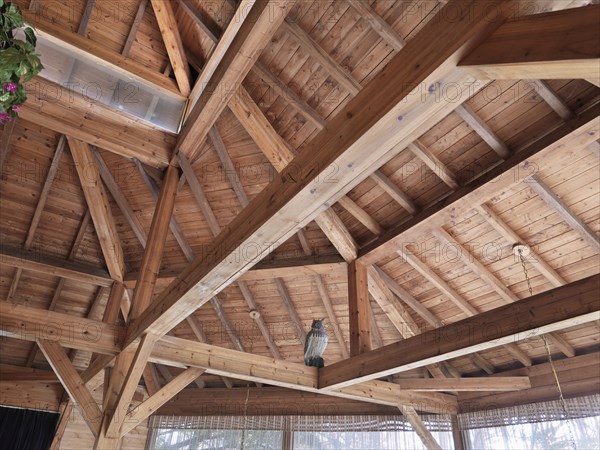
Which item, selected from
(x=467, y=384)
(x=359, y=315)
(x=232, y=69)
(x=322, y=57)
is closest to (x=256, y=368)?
(x=359, y=315)

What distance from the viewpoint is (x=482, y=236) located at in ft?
13.9

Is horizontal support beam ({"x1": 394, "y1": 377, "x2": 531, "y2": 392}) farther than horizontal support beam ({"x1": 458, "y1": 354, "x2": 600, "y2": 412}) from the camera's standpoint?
Yes

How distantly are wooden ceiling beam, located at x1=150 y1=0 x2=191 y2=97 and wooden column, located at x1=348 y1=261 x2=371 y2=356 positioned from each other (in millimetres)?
2584

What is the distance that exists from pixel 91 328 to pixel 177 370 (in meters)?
3.52

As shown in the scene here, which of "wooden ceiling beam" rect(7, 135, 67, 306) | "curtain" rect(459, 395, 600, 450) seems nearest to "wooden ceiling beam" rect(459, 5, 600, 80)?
"curtain" rect(459, 395, 600, 450)

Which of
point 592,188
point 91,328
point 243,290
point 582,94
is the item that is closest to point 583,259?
point 592,188

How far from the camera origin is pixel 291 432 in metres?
6.13

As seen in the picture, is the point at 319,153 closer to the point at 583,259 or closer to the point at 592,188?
the point at 592,188

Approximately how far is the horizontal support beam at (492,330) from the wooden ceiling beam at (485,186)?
102 centimetres

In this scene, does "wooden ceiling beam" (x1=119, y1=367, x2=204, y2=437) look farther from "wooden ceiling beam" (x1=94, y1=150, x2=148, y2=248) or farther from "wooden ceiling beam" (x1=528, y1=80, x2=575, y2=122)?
"wooden ceiling beam" (x1=528, y1=80, x2=575, y2=122)

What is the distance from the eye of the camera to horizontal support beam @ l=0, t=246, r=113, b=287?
5402 millimetres

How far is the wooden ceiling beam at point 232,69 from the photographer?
3514mm

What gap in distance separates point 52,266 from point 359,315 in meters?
3.76

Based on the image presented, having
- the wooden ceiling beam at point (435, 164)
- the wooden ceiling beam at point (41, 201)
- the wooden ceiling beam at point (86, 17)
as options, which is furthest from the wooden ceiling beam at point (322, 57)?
the wooden ceiling beam at point (41, 201)
